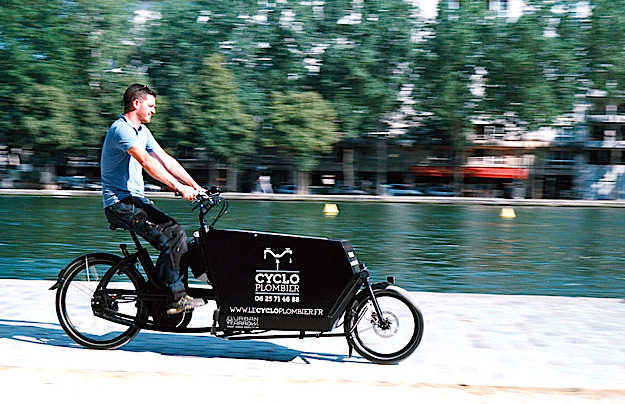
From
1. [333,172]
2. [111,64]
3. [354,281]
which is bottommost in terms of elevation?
[333,172]

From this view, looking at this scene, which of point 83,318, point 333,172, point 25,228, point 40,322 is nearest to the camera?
point 83,318

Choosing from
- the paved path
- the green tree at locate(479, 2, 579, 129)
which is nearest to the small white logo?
the paved path

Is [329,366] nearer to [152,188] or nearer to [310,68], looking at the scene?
[310,68]

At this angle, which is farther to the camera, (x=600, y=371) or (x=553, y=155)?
(x=553, y=155)

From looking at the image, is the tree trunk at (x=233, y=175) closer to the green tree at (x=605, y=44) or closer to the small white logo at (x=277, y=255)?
the green tree at (x=605, y=44)

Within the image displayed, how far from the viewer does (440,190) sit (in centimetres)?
7838

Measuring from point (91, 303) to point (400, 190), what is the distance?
71.8 metres

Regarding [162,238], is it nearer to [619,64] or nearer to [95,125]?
[95,125]

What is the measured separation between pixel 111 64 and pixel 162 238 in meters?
65.3

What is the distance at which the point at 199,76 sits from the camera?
228 feet

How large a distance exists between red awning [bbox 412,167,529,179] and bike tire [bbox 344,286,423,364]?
2920 inches

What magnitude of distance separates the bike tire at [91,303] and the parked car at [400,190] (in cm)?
A: 6799

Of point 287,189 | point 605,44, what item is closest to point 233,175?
point 287,189

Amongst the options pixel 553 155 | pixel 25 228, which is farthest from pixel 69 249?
pixel 553 155
